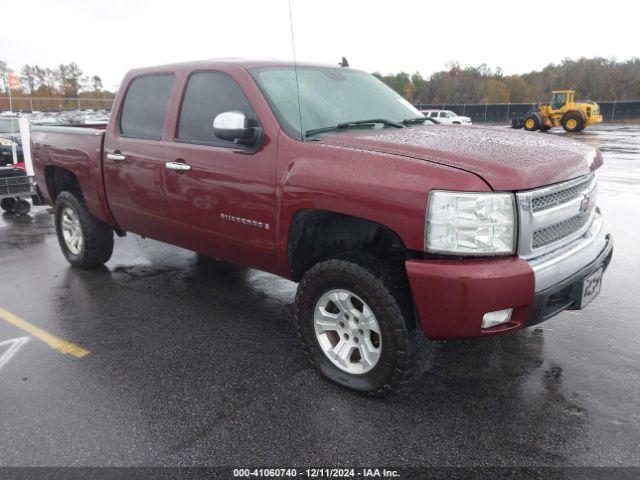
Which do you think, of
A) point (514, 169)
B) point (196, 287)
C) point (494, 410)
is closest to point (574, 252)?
point (514, 169)

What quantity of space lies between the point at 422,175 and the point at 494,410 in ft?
4.52

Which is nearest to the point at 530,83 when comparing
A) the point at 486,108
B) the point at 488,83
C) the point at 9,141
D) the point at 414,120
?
the point at 488,83

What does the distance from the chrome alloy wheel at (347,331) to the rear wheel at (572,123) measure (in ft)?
93.0

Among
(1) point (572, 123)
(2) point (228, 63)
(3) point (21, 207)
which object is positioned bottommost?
(3) point (21, 207)

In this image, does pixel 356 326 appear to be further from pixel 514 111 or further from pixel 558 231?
pixel 514 111

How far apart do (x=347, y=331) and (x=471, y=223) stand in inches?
40.1

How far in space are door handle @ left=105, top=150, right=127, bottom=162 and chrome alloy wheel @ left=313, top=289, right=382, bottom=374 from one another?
2.33 metres

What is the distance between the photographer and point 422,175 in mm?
2590

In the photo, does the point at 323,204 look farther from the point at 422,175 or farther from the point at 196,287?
the point at 196,287

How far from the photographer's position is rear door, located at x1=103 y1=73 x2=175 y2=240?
4.17 meters

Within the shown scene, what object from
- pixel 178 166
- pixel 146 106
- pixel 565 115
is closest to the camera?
pixel 178 166

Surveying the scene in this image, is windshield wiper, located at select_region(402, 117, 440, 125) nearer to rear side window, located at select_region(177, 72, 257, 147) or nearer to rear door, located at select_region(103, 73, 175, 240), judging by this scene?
rear side window, located at select_region(177, 72, 257, 147)

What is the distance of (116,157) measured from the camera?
177 inches

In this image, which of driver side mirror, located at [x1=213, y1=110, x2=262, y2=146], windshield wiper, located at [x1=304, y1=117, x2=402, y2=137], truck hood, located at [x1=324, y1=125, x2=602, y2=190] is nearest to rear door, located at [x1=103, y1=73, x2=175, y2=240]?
driver side mirror, located at [x1=213, y1=110, x2=262, y2=146]
